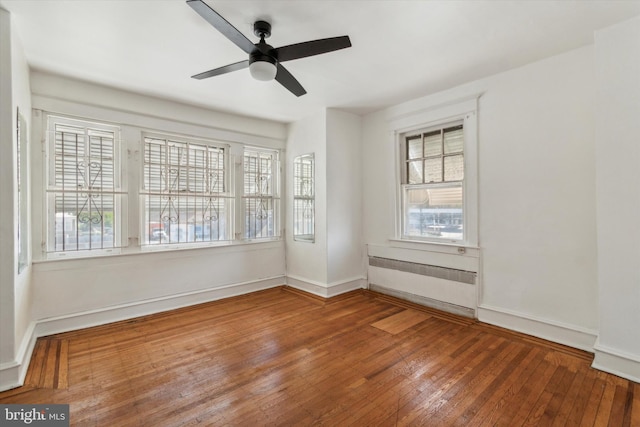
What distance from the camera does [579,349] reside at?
270cm

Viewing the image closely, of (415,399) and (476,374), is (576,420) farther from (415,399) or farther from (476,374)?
(415,399)

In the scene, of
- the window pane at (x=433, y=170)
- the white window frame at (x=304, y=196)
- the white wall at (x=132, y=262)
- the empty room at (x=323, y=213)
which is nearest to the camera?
the empty room at (x=323, y=213)

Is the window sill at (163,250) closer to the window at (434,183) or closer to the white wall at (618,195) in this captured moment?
the window at (434,183)

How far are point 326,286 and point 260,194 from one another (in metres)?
1.86

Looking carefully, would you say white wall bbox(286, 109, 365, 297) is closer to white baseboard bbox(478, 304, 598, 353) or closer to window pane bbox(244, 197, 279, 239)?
window pane bbox(244, 197, 279, 239)

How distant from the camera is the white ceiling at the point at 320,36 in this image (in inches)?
84.8

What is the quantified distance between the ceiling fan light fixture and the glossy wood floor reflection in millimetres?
2388

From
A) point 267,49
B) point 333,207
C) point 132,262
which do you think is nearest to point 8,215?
point 132,262

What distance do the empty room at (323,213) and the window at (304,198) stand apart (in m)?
0.03

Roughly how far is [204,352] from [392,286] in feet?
8.83

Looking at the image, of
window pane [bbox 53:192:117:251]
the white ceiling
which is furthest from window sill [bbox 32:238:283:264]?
the white ceiling

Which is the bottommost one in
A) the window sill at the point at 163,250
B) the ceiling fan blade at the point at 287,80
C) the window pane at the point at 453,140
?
the window sill at the point at 163,250

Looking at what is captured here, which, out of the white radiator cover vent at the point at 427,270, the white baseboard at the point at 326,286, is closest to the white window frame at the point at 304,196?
the white baseboard at the point at 326,286

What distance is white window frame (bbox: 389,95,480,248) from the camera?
3459 mm
